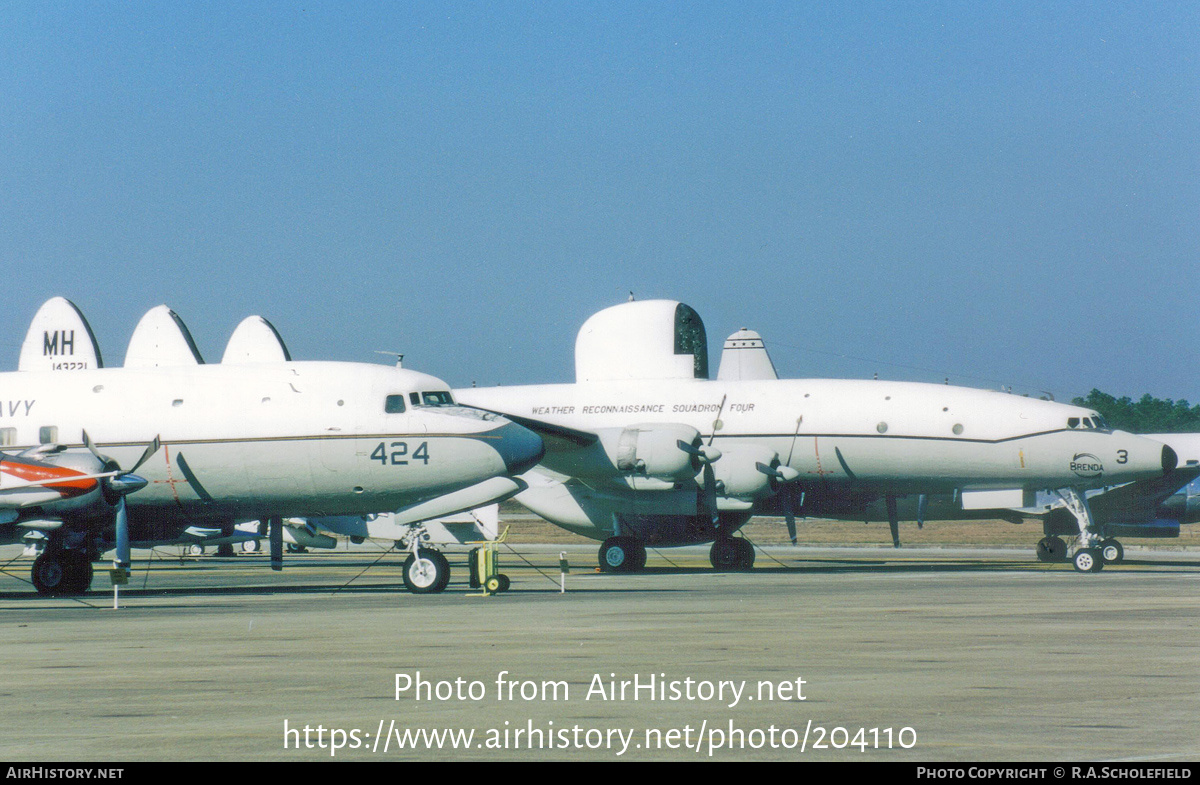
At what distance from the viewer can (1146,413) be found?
428ft

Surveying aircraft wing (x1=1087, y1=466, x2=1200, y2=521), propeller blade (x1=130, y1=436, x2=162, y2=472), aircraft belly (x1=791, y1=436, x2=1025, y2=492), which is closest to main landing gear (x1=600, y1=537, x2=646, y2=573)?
aircraft belly (x1=791, y1=436, x2=1025, y2=492)

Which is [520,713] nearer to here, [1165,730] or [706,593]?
[1165,730]

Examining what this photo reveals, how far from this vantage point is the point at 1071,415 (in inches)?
1419

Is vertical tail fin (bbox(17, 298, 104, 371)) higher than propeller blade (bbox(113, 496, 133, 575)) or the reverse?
higher

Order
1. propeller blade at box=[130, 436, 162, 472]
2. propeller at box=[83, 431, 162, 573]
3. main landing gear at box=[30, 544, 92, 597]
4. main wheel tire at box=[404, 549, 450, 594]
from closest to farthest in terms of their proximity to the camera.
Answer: propeller at box=[83, 431, 162, 573]
main wheel tire at box=[404, 549, 450, 594]
propeller blade at box=[130, 436, 162, 472]
main landing gear at box=[30, 544, 92, 597]

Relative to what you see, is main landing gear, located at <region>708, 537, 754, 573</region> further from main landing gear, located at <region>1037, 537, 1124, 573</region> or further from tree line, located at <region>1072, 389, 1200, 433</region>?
tree line, located at <region>1072, 389, 1200, 433</region>

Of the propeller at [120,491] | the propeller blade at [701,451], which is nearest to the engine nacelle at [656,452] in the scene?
the propeller blade at [701,451]

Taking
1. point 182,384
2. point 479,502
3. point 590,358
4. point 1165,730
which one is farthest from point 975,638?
point 590,358

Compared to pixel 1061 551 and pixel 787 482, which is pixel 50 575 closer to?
pixel 787 482

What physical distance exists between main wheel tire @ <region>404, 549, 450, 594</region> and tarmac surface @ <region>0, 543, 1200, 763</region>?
105 centimetres

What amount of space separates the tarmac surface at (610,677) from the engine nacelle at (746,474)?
11.0 m

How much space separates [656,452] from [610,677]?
22209 millimetres

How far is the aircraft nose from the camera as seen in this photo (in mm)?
25797

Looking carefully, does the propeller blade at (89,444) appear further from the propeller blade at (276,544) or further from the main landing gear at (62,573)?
the propeller blade at (276,544)
